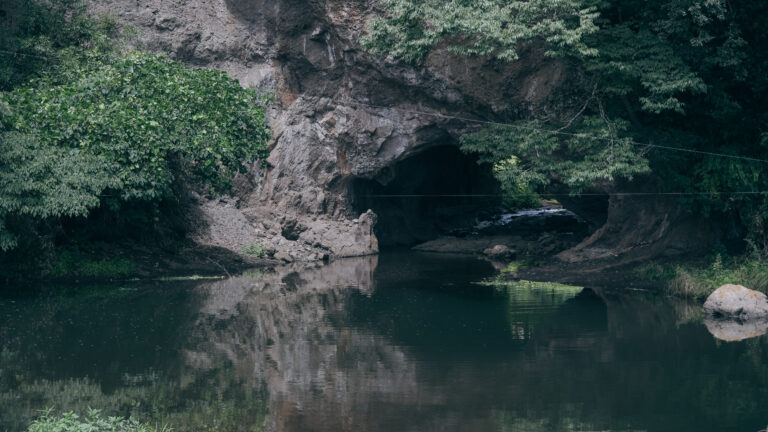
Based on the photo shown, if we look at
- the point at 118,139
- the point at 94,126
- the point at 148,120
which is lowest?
the point at 118,139

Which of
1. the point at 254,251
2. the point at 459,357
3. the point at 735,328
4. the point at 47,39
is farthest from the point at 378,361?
the point at 47,39

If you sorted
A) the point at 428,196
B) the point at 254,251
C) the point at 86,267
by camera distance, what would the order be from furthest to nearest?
1. the point at 428,196
2. the point at 254,251
3. the point at 86,267

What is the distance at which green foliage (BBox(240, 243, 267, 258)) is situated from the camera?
1069 inches

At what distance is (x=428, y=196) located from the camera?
38094 mm

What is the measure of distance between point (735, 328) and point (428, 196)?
2305 centimetres

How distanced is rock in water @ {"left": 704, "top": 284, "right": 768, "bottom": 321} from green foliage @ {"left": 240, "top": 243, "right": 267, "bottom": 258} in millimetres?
15247

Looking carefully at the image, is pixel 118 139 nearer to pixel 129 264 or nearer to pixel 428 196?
pixel 129 264

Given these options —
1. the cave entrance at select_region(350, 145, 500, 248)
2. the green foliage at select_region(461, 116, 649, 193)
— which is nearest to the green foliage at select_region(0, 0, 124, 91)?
the cave entrance at select_region(350, 145, 500, 248)

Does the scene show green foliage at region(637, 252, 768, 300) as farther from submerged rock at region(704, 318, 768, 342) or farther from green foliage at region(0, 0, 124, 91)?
green foliage at region(0, 0, 124, 91)

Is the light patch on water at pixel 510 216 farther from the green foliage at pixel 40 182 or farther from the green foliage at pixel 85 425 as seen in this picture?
the green foliage at pixel 85 425

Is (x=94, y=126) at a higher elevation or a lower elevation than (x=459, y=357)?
higher

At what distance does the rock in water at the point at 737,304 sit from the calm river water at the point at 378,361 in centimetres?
56

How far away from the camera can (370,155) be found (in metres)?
29.0

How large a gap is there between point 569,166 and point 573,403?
11769mm
